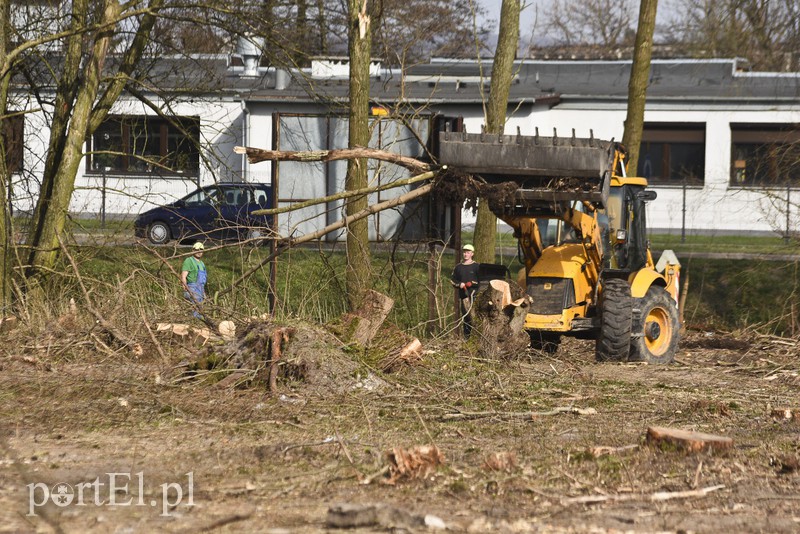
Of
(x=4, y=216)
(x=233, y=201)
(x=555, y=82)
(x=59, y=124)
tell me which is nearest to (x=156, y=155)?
(x=233, y=201)

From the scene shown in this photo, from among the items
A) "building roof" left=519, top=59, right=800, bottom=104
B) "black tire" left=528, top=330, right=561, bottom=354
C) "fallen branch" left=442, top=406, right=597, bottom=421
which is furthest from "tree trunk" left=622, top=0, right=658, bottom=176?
"building roof" left=519, top=59, right=800, bottom=104

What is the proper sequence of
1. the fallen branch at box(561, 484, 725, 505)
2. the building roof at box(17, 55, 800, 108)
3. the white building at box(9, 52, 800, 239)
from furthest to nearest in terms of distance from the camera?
1. the building roof at box(17, 55, 800, 108)
2. the white building at box(9, 52, 800, 239)
3. the fallen branch at box(561, 484, 725, 505)

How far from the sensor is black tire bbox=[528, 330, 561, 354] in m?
14.2

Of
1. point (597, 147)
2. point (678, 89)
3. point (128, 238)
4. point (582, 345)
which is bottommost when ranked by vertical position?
point (582, 345)

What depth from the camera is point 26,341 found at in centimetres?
1229

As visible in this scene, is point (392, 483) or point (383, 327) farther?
point (383, 327)

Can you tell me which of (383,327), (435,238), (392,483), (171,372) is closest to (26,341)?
(171,372)

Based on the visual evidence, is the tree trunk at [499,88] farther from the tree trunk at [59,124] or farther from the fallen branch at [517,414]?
the fallen branch at [517,414]

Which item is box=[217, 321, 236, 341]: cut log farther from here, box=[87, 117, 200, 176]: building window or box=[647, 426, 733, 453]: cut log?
box=[87, 117, 200, 176]: building window

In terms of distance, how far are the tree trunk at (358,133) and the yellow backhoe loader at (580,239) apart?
217 centimetres

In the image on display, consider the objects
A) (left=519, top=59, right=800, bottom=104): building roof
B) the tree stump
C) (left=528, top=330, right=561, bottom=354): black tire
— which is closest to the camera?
the tree stump

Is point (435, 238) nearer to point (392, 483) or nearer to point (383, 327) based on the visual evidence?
point (383, 327)

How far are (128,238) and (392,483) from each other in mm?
9176

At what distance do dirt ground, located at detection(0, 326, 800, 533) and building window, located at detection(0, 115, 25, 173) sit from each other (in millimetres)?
4620
